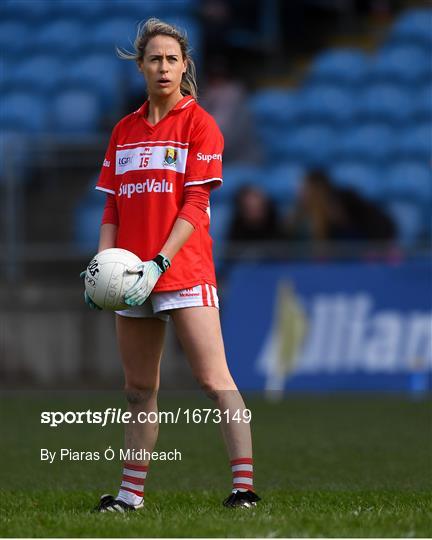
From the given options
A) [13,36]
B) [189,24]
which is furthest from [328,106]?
[13,36]

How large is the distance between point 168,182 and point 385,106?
12.1 metres

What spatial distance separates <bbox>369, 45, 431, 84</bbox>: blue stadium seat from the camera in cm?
1811

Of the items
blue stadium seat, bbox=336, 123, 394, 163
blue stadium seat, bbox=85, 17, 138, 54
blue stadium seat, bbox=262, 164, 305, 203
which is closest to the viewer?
blue stadium seat, bbox=262, 164, 305, 203

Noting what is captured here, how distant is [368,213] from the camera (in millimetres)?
14922

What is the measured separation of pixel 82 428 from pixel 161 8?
9.51 meters

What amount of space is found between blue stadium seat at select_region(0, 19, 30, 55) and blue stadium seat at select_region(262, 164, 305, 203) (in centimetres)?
483

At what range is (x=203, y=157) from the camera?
5977 mm

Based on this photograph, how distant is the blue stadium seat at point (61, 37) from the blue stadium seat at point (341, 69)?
339cm

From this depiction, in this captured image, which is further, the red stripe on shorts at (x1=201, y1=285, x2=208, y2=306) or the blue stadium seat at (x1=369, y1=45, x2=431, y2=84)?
the blue stadium seat at (x1=369, y1=45, x2=431, y2=84)

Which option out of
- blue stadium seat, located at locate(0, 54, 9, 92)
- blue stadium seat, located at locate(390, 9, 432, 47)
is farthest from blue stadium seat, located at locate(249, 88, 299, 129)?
blue stadium seat, located at locate(0, 54, 9, 92)

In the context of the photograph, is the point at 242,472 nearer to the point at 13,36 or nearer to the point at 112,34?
the point at 112,34

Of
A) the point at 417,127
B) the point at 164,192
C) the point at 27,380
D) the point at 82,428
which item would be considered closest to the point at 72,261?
the point at 27,380

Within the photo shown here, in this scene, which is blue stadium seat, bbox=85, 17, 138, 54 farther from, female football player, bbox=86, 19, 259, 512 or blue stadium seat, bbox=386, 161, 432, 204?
female football player, bbox=86, 19, 259, 512

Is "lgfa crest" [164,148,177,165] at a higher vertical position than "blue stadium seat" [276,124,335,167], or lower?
lower
